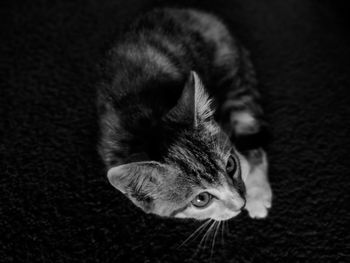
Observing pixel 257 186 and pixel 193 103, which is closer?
pixel 193 103

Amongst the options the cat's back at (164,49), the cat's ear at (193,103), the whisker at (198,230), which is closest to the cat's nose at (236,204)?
the whisker at (198,230)

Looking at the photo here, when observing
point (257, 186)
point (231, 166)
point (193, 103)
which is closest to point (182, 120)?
point (193, 103)

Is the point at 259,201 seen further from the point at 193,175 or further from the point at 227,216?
the point at 193,175

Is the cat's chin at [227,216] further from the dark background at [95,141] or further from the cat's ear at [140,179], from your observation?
the cat's ear at [140,179]

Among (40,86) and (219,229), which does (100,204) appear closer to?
(219,229)

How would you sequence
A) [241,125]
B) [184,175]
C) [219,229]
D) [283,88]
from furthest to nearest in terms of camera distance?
[283,88] < [241,125] < [219,229] < [184,175]

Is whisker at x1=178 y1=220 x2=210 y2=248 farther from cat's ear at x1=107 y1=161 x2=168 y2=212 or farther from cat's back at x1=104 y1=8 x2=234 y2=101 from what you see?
cat's back at x1=104 y1=8 x2=234 y2=101

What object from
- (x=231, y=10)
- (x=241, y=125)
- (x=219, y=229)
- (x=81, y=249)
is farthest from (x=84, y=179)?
(x=231, y=10)

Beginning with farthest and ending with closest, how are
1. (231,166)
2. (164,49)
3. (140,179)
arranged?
(164,49)
(231,166)
(140,179)
